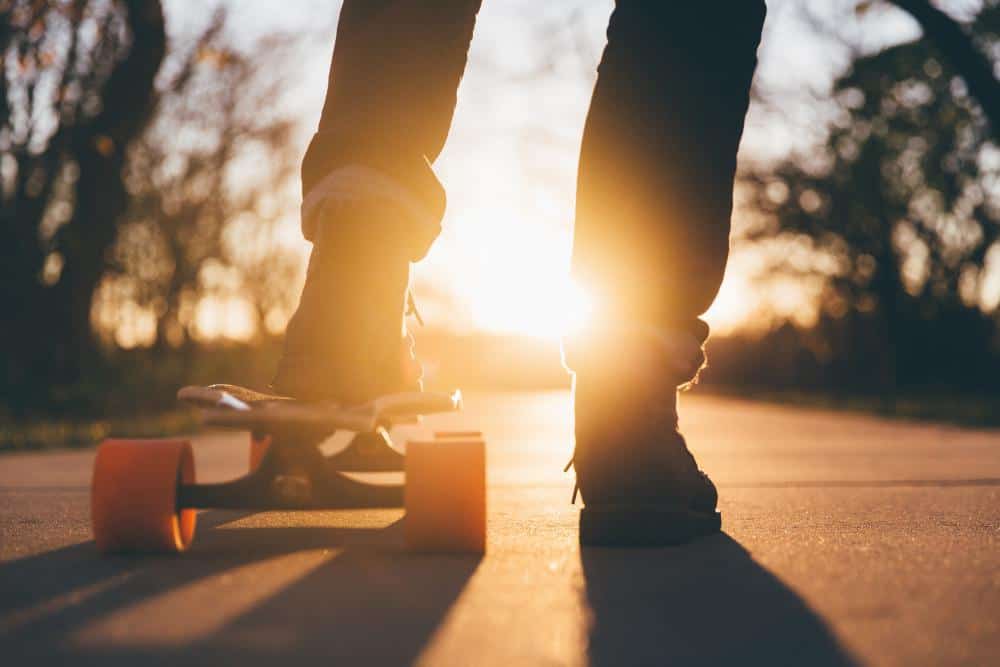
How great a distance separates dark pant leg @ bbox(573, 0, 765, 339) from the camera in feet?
6.70

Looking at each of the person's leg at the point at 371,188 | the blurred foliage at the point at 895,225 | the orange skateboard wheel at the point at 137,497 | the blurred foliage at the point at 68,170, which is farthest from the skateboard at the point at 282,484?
the blurred foliage at the point at 895,225

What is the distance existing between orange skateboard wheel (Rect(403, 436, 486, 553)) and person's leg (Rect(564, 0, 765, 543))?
263 millimetres

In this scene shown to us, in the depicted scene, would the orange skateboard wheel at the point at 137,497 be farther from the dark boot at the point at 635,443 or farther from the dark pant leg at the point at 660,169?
the dark pant leg at the point at 660,169

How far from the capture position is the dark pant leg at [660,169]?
2.04 m

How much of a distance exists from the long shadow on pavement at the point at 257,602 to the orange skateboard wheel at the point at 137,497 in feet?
0.10

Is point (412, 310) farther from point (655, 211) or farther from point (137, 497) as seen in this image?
point (137, 497)

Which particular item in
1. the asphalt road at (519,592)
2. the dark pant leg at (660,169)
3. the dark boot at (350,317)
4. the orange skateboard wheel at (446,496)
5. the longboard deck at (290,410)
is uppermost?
the dark pant leg at (660,169)

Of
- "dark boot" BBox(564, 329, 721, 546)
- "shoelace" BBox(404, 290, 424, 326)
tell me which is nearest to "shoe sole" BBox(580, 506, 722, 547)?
"dark boot" BBox(564, 329, 721, 546)

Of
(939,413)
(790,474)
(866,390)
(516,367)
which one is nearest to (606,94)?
(790,474)

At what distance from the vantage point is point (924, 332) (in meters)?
18.8

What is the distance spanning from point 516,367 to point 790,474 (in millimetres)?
24859

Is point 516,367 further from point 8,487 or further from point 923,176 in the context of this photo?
point 8,487

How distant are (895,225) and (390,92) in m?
18.1

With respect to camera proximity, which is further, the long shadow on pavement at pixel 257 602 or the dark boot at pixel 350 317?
the dark boot at pixel 350 317
